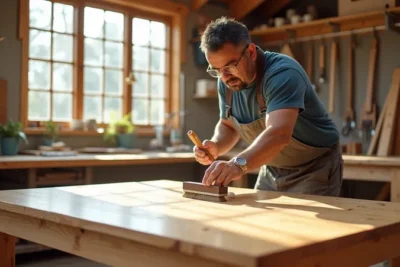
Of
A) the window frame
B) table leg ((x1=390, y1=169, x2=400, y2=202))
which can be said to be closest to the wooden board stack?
table leg ((x1=390, y1=169, x2=400, y2=202))

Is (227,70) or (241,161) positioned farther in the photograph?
(227,70)

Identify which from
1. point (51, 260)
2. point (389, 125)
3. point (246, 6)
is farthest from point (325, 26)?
point (51, 260)

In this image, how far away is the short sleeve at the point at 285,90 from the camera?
7.42 ft

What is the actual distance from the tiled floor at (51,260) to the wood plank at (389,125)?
8.83ft

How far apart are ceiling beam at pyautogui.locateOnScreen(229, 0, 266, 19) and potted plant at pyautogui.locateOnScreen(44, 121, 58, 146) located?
8.51ft

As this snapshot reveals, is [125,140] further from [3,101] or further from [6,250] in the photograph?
[6,250]

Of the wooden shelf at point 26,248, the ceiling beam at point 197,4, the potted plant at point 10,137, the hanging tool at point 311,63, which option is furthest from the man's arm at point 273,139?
the ceiling beam at point 197,4

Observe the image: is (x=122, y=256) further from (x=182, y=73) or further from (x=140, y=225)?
(x=182, y=73)

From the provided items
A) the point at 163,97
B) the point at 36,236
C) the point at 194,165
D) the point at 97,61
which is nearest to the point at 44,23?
the point at 97,61

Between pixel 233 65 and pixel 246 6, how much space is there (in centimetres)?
386

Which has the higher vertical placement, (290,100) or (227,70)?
(227,70)

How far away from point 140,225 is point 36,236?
2.00 feet

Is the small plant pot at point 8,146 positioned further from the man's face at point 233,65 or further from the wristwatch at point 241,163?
the wristwatch at point 241,163

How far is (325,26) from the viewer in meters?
5.62
